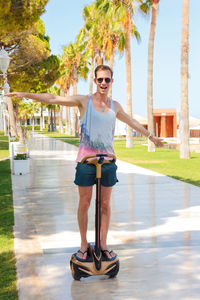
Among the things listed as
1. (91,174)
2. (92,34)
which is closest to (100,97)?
(91,174)

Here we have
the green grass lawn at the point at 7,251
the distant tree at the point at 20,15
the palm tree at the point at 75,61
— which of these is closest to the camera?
the green grass lawn at the point at 7,251

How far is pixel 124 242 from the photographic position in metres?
5.44

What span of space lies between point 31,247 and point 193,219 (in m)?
2.70

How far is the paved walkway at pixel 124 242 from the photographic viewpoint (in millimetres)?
3906

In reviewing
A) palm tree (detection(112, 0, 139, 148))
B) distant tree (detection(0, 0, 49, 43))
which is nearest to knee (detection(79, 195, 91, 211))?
distant tree (detection(0, 0, 49, 43))

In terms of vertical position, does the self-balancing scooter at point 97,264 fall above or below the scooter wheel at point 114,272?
above

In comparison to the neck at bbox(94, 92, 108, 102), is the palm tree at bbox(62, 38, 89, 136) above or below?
above

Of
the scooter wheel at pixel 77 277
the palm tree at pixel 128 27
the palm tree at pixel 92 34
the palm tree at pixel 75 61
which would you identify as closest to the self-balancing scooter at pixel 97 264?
the scooter wheel at pixel 77 277

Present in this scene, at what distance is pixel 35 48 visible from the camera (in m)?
26.6

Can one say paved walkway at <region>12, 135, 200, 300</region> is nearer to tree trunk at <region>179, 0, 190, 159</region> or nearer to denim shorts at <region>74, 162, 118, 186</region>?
denim shorts at <region>74, 162, 118, 186</region>

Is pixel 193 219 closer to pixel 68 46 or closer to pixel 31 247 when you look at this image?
pixel 31 247

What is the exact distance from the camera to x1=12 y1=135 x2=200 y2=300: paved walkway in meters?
3.91

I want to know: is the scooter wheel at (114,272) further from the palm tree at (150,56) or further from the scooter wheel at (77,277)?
the palm tree at (150,56)

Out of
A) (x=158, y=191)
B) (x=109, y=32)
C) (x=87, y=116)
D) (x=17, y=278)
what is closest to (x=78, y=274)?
(x=17, y=278)
